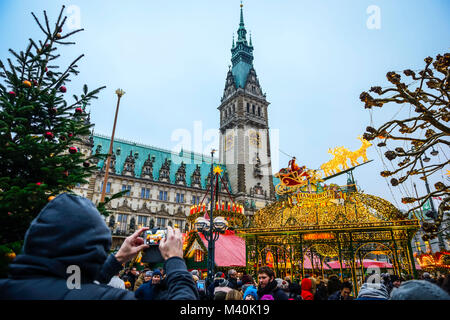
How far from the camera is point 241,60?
197ft

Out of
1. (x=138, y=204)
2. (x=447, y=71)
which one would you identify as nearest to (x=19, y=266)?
(x=447, y=71)

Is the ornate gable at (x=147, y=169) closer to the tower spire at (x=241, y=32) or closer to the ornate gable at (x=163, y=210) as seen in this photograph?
the ornate gable at (x=163, y=210)

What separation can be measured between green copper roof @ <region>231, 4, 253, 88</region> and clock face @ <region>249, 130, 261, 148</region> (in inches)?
464

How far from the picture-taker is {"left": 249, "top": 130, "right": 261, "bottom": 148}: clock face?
5094cm

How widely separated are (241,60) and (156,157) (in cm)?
3208

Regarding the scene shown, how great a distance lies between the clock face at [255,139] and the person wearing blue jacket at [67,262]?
1953 inches

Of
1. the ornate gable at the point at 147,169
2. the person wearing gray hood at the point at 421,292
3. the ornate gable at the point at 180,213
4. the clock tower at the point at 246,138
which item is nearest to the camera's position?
the person wearing gray hood at the point at 421,292

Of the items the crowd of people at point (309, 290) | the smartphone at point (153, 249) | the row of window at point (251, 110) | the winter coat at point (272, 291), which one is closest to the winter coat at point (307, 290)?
the crowd of people at point (309, 290)

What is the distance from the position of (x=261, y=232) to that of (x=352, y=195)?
4.76 meters

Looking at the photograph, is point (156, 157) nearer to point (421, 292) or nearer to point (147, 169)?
point (147, 169)

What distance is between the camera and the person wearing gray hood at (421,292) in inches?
62.4

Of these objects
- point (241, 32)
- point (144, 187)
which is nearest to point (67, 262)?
point (144, 187)

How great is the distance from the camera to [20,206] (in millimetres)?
4148

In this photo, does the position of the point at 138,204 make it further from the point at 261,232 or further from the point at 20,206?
the point at 20,206
